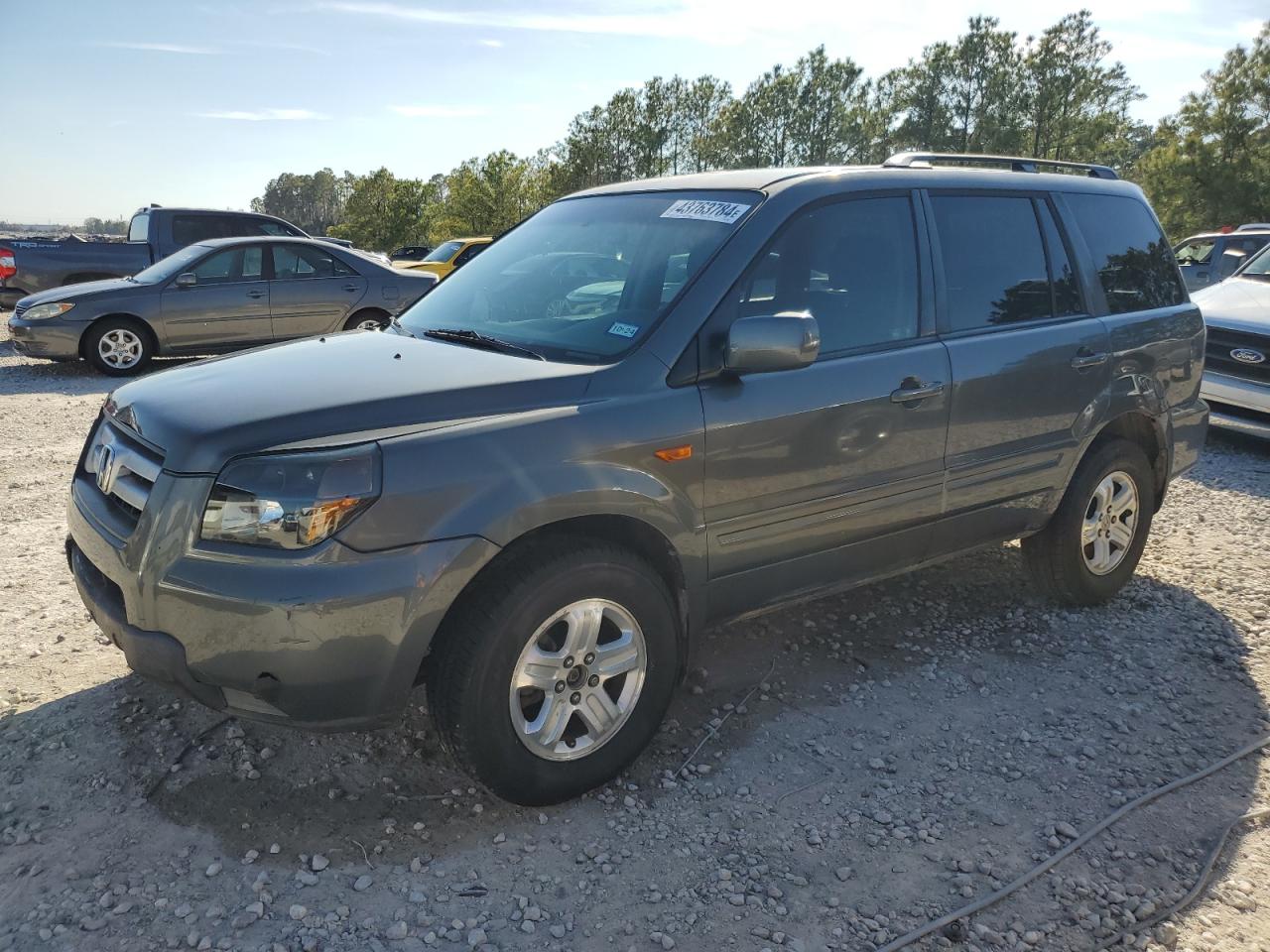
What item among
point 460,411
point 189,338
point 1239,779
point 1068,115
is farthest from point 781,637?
point 1068,115

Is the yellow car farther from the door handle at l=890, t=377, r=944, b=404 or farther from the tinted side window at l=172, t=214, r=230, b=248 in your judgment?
the door handle at l=890, t=377, r=944, b=404

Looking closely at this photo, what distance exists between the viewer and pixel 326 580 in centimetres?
243

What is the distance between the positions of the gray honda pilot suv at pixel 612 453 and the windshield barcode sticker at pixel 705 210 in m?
0.01

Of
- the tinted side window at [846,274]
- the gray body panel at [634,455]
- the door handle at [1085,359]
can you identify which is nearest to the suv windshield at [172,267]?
the gray body panel at [634,455]

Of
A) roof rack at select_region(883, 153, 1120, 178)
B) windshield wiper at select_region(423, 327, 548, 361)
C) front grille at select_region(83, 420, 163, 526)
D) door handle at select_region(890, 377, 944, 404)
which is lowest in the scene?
front grille at select_region(83, 420, 163, 526)

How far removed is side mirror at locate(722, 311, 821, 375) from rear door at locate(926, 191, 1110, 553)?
3.20ft

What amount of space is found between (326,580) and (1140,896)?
2375mm

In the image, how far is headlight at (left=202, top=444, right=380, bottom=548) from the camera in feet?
8.04

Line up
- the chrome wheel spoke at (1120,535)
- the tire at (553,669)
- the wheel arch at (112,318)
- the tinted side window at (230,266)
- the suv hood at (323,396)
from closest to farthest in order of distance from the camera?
the suv hood at (323,396) → the tire at (553,669) → the chrome wheel spoke at (1120,535) → the wheel arch at (112,318) → the tinted side window at (230,266)

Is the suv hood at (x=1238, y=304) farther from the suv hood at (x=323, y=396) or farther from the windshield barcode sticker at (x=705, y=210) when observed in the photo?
the suv hood at (x=323, y=396)

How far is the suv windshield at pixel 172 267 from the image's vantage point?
34.6ft

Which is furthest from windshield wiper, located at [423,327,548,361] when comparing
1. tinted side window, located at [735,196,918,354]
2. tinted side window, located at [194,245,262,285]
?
tinted side window, located at [194,245,262,285]

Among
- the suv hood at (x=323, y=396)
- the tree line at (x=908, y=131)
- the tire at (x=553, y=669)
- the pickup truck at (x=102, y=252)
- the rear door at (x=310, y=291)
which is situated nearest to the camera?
the suv hood at (x=323, y=396)

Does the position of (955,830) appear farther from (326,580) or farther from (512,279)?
(512,279)
